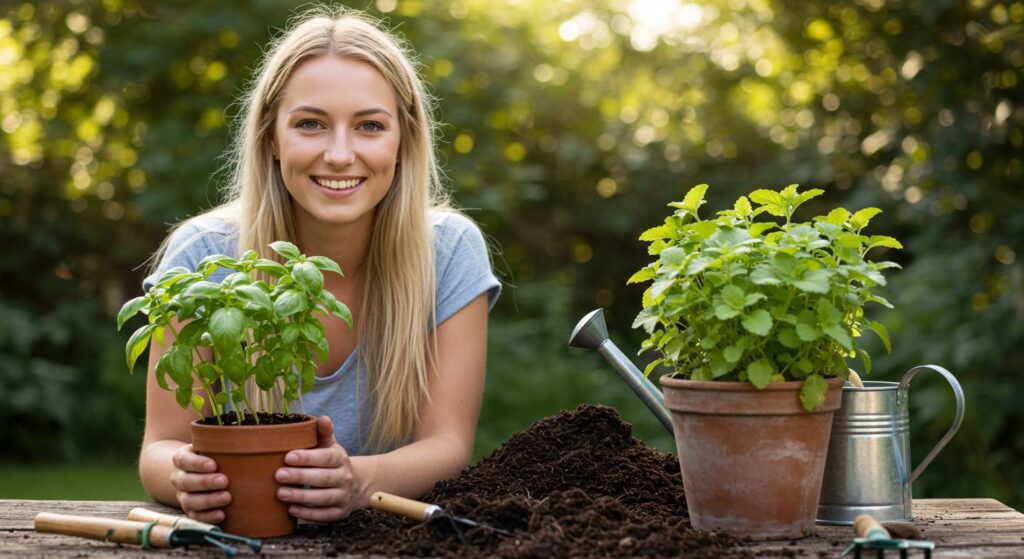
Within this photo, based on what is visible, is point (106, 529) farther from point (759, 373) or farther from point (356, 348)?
point (759, 373)

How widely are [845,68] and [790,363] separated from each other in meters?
4.75

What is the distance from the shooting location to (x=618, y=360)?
6.63ft

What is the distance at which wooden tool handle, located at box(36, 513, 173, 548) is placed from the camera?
161 centimetres

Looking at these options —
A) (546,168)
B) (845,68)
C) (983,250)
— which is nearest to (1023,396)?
(983,250)

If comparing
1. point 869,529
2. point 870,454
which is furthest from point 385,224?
point 869,529

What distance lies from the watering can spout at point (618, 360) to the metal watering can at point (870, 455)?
1.06 feet

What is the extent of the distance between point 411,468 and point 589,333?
440mm

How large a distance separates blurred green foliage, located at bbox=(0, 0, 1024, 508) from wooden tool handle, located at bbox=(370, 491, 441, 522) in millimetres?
3295


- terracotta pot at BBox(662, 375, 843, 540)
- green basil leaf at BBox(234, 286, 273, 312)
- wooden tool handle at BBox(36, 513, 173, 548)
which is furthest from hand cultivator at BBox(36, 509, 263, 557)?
terracotta pot at BBox(662, 375, 843, 540)

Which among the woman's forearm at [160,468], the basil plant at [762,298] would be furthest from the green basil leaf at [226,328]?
the basil plant at [762,298]

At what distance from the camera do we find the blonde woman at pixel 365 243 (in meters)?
2.25

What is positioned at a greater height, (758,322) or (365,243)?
(365,243)

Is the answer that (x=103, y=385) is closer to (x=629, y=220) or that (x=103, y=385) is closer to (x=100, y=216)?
(x=100, y=216)

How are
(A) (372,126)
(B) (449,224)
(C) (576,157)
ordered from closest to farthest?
(A) (372,126), (B) (449,224), (C) (576,157)
